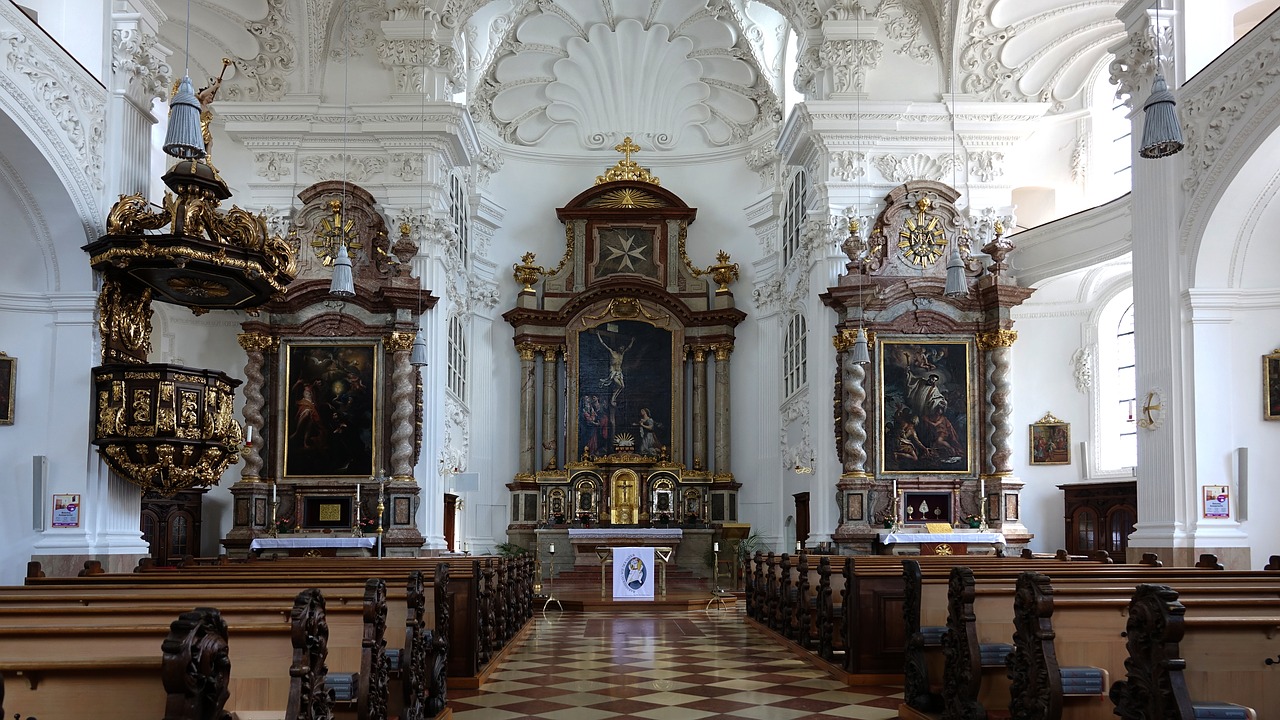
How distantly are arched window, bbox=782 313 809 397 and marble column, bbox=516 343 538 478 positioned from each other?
551cm

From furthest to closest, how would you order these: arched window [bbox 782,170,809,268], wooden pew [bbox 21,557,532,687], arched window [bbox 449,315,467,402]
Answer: arched window [bbox 449,315,467,402]
arched window [bbox 782,170,809,268]
wooden pew [bbox 21,557,532,687]

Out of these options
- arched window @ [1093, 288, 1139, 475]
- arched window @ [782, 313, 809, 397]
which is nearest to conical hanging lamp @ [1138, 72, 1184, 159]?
arched window @ [1093, 288, 1139, 475]

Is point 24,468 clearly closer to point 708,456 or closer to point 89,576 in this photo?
point 89,576

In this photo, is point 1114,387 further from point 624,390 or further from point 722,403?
point 624,390

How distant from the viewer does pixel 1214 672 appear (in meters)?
5.19

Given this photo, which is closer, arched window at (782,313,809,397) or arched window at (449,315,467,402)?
arched window at (782,313,809,397)

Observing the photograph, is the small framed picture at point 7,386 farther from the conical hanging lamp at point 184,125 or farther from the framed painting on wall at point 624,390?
the framed painting on wall at point 624,390

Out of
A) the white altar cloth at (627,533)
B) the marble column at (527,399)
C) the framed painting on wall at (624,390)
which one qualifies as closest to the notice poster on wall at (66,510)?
the white altar cloth at (627,533)

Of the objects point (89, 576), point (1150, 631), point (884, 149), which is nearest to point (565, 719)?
point (89, 576)

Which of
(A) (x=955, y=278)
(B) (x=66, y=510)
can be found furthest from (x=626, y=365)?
(B) (x=66, y=510)

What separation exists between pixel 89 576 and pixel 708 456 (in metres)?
17.8

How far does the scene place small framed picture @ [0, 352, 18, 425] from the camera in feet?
35.7

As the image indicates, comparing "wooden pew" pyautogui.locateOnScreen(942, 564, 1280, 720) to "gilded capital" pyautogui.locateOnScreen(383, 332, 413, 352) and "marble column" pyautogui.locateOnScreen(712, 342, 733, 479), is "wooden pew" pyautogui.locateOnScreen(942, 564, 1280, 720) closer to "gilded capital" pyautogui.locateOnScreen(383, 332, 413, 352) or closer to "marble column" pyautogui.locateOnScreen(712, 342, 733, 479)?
"gilded capital" pyautogui.locateOnScreen(383, 332, 413, 352)

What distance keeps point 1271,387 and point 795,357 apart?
11.5 meters
